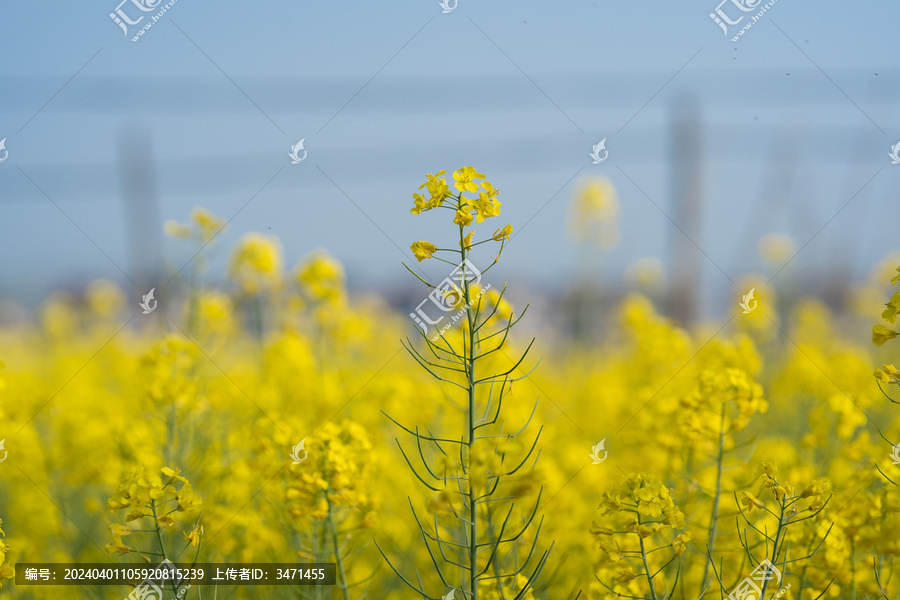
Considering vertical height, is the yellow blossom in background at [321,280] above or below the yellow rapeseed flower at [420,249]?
above

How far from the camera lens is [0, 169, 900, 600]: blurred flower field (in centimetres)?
179

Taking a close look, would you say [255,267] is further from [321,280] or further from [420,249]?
[420,249]

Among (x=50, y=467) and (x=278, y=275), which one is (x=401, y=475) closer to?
(x=278, y=275)

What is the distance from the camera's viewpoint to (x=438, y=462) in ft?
6.93

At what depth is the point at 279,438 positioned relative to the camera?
2492mm

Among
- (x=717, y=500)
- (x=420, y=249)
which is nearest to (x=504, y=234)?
(x=420, y=249)

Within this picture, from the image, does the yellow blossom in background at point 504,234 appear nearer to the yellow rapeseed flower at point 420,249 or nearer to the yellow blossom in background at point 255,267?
the yellow rapeseed flower at point 420,249

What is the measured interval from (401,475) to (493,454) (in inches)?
91.8

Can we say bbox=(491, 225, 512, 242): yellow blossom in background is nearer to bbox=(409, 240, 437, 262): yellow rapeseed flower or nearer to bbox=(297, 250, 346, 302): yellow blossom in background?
bbox=(409, 240, 437, 262): yellow rapeseed flower

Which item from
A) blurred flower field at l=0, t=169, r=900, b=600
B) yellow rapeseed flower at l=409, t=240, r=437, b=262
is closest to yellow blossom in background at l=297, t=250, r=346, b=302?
blurred flower field at l=0, t=169, r=900, b=600

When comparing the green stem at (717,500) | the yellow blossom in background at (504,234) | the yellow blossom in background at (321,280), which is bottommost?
the green stem at (717,500)

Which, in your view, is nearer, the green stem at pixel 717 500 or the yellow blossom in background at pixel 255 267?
the green stem at pixel 717 500

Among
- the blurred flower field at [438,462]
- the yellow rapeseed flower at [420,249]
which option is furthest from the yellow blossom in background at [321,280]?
the yellow rapeseed flower at [420,249]

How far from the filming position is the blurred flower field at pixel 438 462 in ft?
5.88
